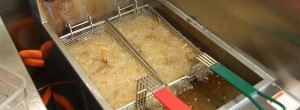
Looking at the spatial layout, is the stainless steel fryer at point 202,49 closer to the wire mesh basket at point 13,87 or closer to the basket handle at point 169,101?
the basket handle at point 169,101

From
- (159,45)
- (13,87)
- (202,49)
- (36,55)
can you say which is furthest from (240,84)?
(36,55)

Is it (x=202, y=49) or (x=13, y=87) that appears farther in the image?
(x=202, y=49)

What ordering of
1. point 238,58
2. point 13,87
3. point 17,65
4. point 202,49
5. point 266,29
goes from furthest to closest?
point 202,49
point 238,58
point 266,29
point 17,65
point 13,87

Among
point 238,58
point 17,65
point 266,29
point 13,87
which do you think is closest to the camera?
point 13,87

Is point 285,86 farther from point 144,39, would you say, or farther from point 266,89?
point 144,39

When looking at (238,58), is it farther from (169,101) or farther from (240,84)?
(169,101)

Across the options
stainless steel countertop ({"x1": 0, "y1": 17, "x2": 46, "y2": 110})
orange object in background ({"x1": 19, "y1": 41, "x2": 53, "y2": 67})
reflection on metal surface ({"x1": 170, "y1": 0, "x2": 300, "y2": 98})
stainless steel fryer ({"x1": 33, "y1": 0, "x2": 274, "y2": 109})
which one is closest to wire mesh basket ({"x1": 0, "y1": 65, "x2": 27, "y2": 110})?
stainless steel countertop ({"x1": 0, "y1": 17, "x2": 46, "y2": 110})

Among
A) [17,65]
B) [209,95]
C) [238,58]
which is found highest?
[17,65]
